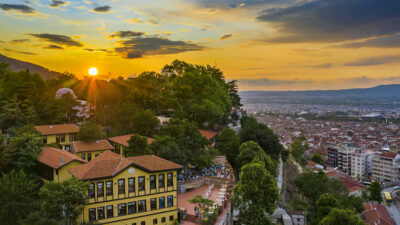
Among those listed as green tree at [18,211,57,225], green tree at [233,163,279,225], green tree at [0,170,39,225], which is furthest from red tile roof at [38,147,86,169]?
green tree at [233,163,279,225]


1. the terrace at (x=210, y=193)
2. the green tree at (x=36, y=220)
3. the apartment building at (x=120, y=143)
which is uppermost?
the apartment building at (x=120, y=143)

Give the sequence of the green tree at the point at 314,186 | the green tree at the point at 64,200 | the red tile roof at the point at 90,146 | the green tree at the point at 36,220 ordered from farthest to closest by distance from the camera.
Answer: the green tree at the point at 314,186, the red tile roof at the point at 90,146, the green tree at the point at 64,200, the green tree at the point at 36,220

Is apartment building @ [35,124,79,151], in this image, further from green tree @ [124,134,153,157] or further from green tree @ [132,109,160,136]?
green tree @ [124,134,153,157]

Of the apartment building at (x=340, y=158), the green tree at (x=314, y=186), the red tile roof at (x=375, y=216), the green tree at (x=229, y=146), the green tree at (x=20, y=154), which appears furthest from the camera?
the apartment building at (x=340, y=158)

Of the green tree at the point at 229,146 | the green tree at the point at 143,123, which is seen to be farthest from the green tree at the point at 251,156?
the green tree at the point at 143,123

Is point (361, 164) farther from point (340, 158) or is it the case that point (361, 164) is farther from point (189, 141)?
point (189, 141)

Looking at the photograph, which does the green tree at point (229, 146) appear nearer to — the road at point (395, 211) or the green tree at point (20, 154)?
the green tree at point (20, 154)

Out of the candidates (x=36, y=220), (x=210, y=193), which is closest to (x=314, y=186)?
(x=210, y=193)
